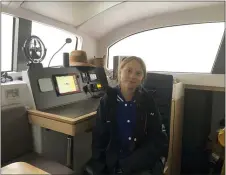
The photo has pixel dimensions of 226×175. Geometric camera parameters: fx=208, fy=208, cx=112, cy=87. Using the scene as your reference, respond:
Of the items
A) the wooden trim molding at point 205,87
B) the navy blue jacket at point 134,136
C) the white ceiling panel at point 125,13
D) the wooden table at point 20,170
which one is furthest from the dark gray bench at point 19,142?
the wooden trim molding at point 205,87

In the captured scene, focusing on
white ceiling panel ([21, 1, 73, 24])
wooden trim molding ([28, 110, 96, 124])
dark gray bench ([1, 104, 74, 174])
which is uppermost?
white ceiling panel ([21, 1, 73, 24])

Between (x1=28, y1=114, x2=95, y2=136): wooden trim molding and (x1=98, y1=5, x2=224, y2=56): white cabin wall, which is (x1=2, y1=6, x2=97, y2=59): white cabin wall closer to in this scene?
(x1=98, y1=5, x2=224, y2=56): white cabin wall

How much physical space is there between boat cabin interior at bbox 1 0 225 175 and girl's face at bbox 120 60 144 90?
35 cm

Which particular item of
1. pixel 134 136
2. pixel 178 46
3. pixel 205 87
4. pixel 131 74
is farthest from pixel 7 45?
pixel 205 87

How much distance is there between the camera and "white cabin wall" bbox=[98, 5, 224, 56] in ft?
7.34

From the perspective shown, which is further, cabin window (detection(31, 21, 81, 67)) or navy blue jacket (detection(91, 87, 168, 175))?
cabin window (detection(31, 21, 81, 67))

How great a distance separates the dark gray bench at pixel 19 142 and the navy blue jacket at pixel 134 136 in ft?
0.94

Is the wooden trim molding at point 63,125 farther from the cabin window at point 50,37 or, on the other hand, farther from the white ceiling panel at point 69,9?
the white ceiling panel at point 69,9

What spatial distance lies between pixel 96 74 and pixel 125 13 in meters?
0.81

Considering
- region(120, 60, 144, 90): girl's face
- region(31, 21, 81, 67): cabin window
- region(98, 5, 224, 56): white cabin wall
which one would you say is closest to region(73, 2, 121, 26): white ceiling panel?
region(31, 21, 81, 67): cabin window

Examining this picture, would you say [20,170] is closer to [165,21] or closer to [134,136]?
[134,136]

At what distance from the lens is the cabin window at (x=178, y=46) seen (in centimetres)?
246

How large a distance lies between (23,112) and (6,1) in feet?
3.09

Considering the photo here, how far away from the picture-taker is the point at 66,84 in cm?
202
